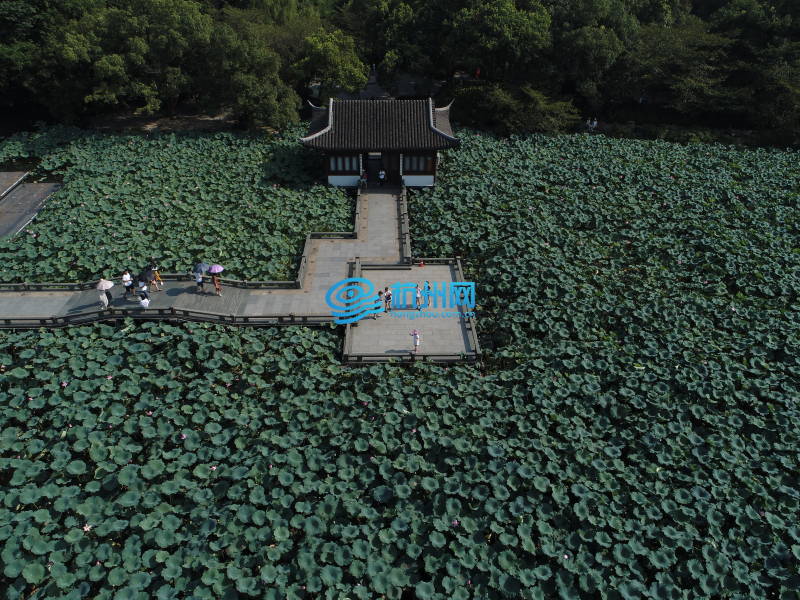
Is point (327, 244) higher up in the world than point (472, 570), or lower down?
higher up

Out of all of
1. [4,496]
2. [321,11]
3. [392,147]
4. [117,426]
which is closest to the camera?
[4,496]

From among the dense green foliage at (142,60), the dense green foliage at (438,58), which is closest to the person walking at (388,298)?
the dense green foliage at (142,60)

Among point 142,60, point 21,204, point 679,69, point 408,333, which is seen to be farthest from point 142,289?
point 679,69

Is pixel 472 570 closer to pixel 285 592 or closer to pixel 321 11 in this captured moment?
pixel 285 592

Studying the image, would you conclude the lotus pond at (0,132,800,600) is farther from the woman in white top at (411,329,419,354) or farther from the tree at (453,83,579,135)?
the tree at (453,83,579,135)

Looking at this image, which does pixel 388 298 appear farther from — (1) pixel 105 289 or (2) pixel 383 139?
(2) pixel 383 139

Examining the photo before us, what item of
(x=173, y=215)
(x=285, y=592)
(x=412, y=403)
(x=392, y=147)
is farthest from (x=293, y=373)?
(x=392, y=147)
